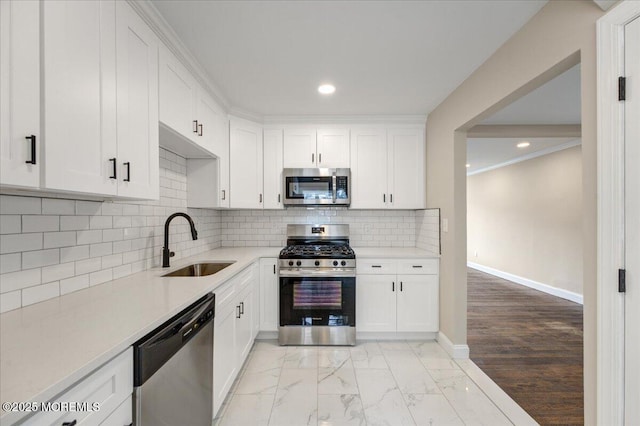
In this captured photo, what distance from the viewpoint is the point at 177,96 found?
6.32 feet

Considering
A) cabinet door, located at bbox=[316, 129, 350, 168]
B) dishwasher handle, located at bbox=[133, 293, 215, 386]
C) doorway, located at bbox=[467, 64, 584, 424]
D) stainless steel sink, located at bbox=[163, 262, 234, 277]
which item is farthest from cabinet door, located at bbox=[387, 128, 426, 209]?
dishwasher handle, located at bbox=[133, 293, 215, 386]

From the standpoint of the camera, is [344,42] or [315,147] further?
[315,147]

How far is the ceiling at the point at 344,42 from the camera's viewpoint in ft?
5.28

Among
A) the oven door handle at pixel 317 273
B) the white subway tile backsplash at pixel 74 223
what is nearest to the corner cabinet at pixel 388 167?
the oven door handle at pixel 317 273

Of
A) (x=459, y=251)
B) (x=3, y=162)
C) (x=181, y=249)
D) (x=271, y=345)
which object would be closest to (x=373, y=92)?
(x=459, y=251)

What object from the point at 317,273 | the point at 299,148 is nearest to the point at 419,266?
the point at 317,273

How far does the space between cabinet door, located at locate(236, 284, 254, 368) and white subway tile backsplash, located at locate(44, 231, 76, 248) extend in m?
1.17

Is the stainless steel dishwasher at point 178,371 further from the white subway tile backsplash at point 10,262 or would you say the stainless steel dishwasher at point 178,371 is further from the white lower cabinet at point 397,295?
the white lower cabinet at point 397,295

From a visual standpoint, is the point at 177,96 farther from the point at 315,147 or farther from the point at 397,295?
the point at 397,295

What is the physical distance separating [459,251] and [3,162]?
294cm

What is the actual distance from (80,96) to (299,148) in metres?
2.35

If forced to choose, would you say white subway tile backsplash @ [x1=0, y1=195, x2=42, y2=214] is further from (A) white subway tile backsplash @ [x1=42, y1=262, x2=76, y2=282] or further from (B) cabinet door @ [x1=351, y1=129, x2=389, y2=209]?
(B) cabinet door @ [x1=351, y1=129, x2=389, y2=209]

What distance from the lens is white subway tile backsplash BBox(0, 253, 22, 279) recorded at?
1130mm

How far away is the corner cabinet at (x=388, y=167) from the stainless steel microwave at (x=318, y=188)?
0.13 m
